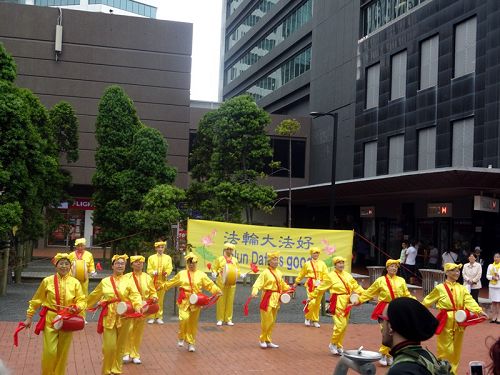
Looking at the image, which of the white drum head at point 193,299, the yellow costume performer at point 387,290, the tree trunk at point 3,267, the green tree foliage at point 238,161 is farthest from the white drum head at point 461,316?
the green tree foliage at point 238,161

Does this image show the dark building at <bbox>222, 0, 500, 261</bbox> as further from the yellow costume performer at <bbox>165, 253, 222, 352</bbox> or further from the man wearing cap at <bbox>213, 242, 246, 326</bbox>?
the yellow costume performer at <bbox>165, 253, 222, 352</bbox>

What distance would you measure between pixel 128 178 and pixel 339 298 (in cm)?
1457

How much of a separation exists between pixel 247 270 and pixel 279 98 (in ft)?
111

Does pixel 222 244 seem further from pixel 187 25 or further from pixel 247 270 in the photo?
pixel 187 25

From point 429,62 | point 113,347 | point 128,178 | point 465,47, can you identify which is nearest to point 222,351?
point 113,347

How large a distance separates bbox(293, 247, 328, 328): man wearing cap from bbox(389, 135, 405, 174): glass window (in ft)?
51.2

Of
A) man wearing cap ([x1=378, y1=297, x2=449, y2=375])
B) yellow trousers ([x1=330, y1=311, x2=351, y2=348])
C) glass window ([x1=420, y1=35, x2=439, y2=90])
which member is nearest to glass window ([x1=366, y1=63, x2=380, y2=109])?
glass window ([x1=420, y1=35, x2=439, y2=90])

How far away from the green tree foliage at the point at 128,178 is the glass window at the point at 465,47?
12.8 metres

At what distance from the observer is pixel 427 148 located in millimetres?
27703

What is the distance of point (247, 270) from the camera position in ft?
A: 53.9

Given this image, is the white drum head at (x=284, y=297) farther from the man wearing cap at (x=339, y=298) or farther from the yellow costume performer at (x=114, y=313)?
the yellow costume performer at (x=114, y=313)

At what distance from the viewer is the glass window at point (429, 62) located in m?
27.2

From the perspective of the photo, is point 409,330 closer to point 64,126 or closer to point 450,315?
point 450,315

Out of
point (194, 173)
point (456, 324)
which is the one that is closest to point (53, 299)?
point (456, 324)
